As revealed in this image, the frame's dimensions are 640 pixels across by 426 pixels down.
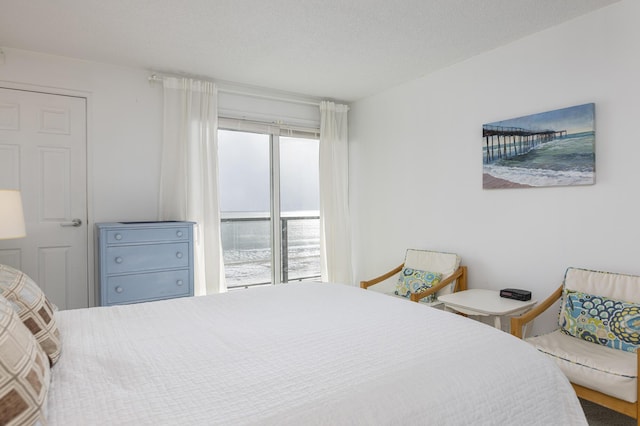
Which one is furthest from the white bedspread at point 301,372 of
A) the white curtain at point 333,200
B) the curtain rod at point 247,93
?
the white curtain at point 333,200

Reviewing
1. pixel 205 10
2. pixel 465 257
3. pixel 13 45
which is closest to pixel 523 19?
pixel 465 257

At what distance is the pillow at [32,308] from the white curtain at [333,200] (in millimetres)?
3383

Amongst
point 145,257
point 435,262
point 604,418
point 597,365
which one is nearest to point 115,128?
point 145,257

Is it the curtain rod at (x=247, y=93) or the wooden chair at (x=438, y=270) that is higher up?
the curtain rod at (x=247, y=93)

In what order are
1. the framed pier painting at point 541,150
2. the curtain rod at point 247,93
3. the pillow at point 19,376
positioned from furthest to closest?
the curtain rod at point 247,93 < the framed pier painting at point 541,150 < the pillow at point 19,376

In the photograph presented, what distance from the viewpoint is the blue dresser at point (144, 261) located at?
304cm

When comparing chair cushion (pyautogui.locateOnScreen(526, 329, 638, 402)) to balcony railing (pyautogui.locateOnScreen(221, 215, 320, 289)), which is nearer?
chair cushion (pyautogui.locateOnScreen(526, 329, 638, 402))

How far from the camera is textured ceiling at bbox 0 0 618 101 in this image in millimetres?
2516

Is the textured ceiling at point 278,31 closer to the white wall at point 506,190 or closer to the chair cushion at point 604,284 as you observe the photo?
the white wall at point 506,190

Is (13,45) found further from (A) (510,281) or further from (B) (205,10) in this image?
(A) (510,281)

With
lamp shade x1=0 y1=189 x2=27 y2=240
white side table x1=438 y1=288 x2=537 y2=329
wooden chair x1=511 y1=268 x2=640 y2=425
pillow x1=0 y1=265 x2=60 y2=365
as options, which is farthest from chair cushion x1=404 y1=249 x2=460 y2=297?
lamp shade x1=0 y1=189 x2=27 y2=240

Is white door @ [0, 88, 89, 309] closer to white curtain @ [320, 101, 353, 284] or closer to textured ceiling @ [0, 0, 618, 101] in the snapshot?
textured ceiling @ [0, 0, 618, 101]

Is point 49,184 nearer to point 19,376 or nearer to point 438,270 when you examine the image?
point 19,376

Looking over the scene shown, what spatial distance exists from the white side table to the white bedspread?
3.09 feet
